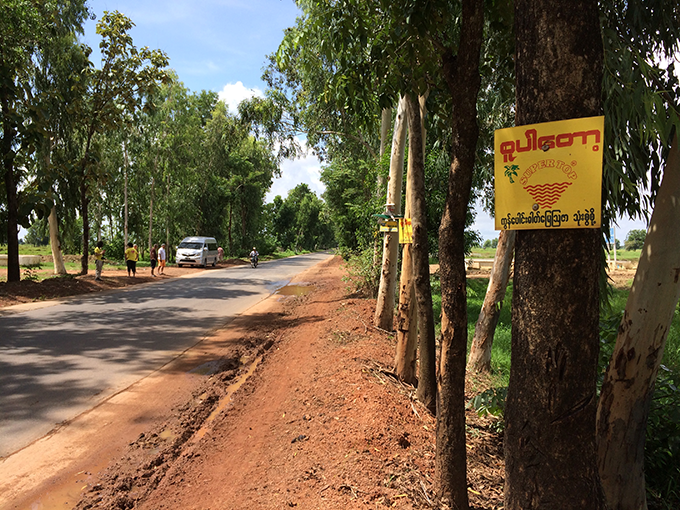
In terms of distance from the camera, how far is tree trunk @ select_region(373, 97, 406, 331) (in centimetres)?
764

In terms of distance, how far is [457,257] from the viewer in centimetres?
289

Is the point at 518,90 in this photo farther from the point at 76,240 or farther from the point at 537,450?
the point at 76,240

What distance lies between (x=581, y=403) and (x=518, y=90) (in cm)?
145

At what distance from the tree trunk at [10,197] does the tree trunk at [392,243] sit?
13339 millimetres

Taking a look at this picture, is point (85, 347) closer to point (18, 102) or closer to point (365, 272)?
point (365, 272)

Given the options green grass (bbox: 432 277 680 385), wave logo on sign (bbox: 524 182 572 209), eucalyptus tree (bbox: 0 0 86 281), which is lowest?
green grass (bbox: 432 277 680 385)

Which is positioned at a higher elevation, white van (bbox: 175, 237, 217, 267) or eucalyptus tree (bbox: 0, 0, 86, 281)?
eucalyptus tree (bbox: 0, 0, 86, 281)

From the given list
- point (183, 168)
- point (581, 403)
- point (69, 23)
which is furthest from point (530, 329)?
point (183, 168)

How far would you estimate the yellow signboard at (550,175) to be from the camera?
200cm

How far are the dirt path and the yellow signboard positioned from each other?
2.05 metres

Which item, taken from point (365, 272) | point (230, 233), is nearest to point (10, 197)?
point (365, 272)

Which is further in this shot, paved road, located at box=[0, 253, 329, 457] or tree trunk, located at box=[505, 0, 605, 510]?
paved road, located at box=[0, 253, 329, 457]

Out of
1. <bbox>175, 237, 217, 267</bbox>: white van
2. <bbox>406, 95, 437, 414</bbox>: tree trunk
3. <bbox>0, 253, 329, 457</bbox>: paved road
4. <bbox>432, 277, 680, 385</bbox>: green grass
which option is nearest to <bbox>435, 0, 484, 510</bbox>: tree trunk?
<bbox>406, 95, 437, 414</bbox>: tree trunk

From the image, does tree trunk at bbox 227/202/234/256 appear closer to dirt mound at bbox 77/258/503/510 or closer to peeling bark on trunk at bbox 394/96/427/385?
dirt mound at bbox 77/258/503/510
